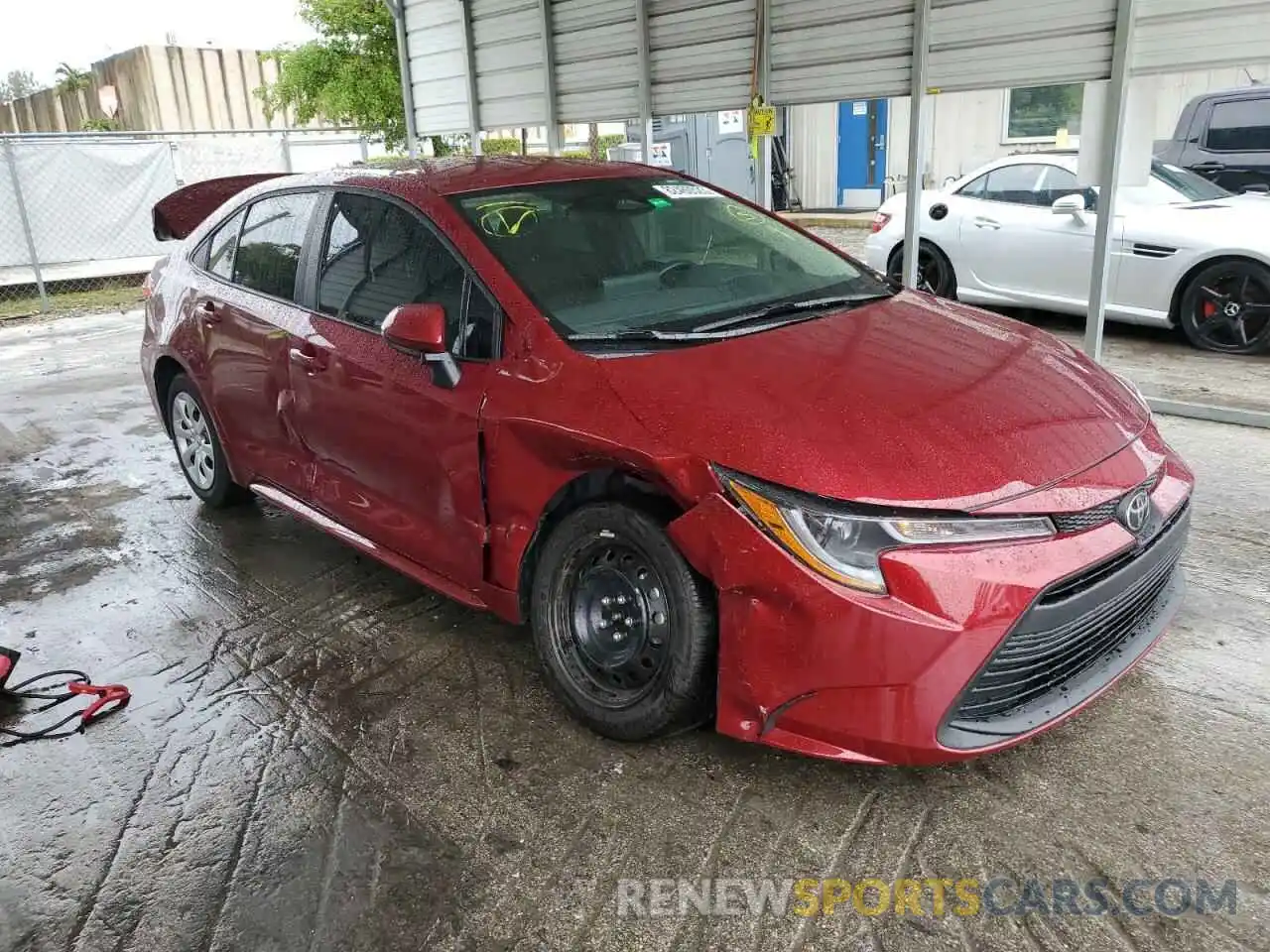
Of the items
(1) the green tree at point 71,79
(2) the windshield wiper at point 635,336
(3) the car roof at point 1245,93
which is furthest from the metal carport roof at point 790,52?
(1) the green tree at point 71,79

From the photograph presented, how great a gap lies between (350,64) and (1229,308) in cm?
990

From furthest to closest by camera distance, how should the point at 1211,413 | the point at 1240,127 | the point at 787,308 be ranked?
the point at 1240,127 → the point at 1211,413 → the point at 787,308

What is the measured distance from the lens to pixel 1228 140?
9289 millimetres

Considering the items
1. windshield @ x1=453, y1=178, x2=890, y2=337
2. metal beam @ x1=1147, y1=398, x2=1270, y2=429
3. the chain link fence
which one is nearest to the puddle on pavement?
windshield @ x1=453, y1=178, x2=890, y2=337

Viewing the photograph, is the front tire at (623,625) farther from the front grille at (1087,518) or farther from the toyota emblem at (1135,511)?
the toyota emblem at (1135,511)

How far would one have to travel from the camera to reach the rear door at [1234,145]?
9070mm

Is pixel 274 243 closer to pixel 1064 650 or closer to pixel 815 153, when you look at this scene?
pixel 1064 650

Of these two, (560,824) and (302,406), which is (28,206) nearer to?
(302,406)

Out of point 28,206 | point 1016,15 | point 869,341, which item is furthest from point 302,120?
point 869,341

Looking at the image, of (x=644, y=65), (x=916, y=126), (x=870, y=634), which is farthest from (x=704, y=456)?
(x=644, y=65)

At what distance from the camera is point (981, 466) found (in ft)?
7.84

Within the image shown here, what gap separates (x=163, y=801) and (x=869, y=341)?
2398 mm

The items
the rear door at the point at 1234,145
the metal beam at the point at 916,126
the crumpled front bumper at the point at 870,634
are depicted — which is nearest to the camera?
the crumpled front bumper at the point at 870,634

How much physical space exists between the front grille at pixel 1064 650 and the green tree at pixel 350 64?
11.4 m
